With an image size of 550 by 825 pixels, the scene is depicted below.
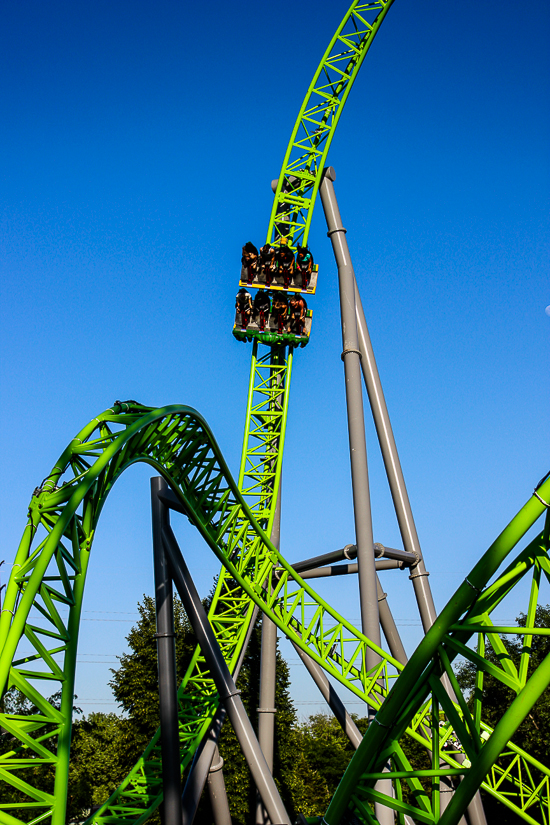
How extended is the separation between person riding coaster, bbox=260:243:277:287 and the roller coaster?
43.0 inches

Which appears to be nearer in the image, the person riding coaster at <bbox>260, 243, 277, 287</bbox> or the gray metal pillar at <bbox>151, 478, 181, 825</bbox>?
the gray metal pillar at <bbox>151, 478, 181, 825</bbox>

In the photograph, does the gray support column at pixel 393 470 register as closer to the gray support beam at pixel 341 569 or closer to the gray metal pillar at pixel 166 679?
the gray support beam at pixel 341 569

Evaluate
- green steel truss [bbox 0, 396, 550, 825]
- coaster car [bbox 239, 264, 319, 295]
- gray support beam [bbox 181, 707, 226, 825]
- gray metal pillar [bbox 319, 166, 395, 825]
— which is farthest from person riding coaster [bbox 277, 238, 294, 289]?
gray support beam [bbox 181, 707, 226, 825]

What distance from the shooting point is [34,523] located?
5.57m

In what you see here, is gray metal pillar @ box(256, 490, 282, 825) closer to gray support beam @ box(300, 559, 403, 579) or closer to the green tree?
gray support beam @ box(300, 559, 403, 579)

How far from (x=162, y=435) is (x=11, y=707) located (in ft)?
105

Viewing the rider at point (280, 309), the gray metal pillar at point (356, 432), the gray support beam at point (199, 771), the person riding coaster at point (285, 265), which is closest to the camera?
the gray support beam at point (199, 771)

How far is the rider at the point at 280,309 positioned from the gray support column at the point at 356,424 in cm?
170

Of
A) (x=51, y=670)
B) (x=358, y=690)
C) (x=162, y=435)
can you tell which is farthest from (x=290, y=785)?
(x=51, y=670)

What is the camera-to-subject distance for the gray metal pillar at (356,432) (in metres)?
10.2

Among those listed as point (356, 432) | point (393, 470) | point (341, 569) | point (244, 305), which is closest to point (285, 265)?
point (244, 305)

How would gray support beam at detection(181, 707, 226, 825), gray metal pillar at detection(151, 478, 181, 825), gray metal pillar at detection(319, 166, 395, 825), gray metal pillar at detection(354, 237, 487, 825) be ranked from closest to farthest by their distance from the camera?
gray metal pillar at detection(151, 478, 181, 825) → gray support beam at detection(181, 707, 226, 825) → gray metal pillar at detection(319, 166, 395, 825) → gray metal pillar at detection(354, 237, 487, 825)

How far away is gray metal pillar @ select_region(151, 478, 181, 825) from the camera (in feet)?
27.6

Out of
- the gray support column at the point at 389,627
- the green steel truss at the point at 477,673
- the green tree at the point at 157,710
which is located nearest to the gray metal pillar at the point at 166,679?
the green steel truss at the point at 477,673
